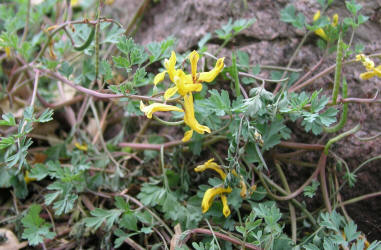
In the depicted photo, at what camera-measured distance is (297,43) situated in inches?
72.1

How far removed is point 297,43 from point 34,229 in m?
1.55

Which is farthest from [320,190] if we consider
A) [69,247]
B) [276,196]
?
[69,247]

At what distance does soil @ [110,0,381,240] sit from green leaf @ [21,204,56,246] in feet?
3.76

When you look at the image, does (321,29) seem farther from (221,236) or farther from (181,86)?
(221,236)

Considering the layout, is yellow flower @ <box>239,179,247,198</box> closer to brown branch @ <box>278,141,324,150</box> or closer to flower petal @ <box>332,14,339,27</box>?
brown branch @ <box>278,141,324,150</box>

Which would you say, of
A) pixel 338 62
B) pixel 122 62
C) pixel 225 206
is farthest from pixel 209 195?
pixel 338 62

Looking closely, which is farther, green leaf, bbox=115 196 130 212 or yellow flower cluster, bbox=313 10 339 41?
yellow flower cluster, bbox=313 10 339 41

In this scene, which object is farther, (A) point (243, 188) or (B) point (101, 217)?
(B) point (101, 217)

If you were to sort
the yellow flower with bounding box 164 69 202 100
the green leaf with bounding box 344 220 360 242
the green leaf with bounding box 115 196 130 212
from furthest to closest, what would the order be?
the green leaf with bounding box 115 196 130 212 → the green leaf with bounding box 344 220 360 242 → the yellow flower with bounding box 164 69 202 100

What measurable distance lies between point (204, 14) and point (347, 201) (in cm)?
124

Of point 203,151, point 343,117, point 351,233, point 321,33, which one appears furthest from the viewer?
point 203,151

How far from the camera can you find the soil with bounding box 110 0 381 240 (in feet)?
5.31

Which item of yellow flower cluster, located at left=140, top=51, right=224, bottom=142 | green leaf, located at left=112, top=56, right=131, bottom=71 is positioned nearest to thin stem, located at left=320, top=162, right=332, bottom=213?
yellow flower cluster, located at left=140, top=51, right=224, bottom=142

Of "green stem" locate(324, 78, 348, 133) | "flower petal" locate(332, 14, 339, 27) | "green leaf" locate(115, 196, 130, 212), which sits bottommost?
"green leaf" locate(115, 196, 130, 212)
